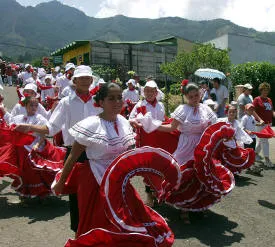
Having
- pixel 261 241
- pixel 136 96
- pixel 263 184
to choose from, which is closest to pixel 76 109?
pixel 261 241

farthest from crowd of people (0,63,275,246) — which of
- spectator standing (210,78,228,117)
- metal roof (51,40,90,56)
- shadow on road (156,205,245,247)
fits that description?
metal roof (51,40,90,56)

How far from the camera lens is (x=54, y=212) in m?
5.66

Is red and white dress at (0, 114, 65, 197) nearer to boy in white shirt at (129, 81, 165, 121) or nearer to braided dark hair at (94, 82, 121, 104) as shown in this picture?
boy in white shirt at (129, 81, 165, 121)

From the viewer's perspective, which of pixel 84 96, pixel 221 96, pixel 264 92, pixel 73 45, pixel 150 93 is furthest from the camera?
pixel 73 45

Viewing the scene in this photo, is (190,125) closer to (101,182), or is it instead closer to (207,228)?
(207,228)

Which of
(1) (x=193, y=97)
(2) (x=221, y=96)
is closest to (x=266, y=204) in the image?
(1) (x=193, y=97)

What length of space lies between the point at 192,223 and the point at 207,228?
24 centimetres

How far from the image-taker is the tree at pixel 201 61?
19.5m

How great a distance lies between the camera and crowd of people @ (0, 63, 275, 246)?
3.05 meters

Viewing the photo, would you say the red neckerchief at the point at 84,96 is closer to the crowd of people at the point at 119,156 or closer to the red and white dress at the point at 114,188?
the crowd of people at the point at 119,156

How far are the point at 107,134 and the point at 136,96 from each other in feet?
35.2

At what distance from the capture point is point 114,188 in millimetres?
3023

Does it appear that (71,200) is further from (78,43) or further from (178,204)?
(78,43)

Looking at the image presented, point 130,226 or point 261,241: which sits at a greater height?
point 130,226
